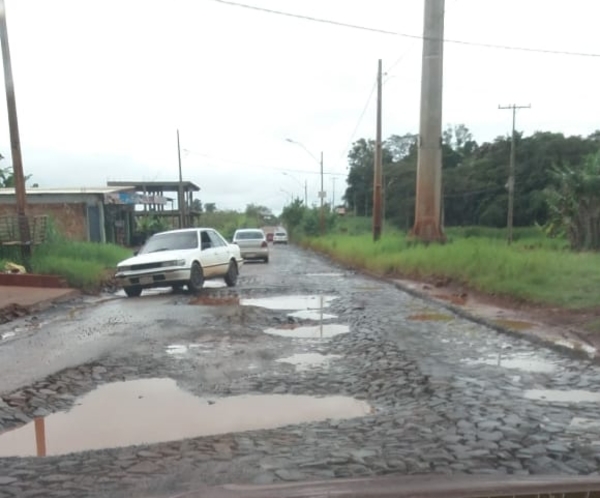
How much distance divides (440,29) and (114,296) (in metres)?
13.0

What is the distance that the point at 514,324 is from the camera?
366 inches

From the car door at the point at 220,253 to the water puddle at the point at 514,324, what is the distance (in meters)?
8.09

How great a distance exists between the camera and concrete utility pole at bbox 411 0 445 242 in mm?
20156

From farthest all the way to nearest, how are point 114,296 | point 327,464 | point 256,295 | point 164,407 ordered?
1. point 114,296
2. point 256,295
3. point 164,407
4. point 327,464

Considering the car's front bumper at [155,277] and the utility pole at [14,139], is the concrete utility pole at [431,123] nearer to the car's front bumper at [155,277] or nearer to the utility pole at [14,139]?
the car's front bumper at [155,277]

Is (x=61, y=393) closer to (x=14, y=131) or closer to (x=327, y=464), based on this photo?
(x=327, y=464)

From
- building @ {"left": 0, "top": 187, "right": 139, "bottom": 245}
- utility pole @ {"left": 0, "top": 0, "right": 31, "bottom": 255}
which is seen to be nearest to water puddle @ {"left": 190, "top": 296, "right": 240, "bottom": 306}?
utility pole @ {"left": 0, "top": 0, "right": 31, "bottom": 255}

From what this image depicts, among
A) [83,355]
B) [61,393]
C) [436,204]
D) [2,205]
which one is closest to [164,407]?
[61,393]

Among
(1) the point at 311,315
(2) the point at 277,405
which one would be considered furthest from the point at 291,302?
(2) the point at 277,405

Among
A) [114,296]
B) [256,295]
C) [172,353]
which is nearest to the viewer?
[172,353]

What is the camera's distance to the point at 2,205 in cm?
2786

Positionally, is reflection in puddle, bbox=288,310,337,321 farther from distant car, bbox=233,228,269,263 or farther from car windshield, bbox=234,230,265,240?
car windshield, bbox=234,230,265,240

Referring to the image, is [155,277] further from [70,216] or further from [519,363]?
[70,216]

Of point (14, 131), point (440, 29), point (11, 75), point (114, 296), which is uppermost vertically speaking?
point (440, 29)
